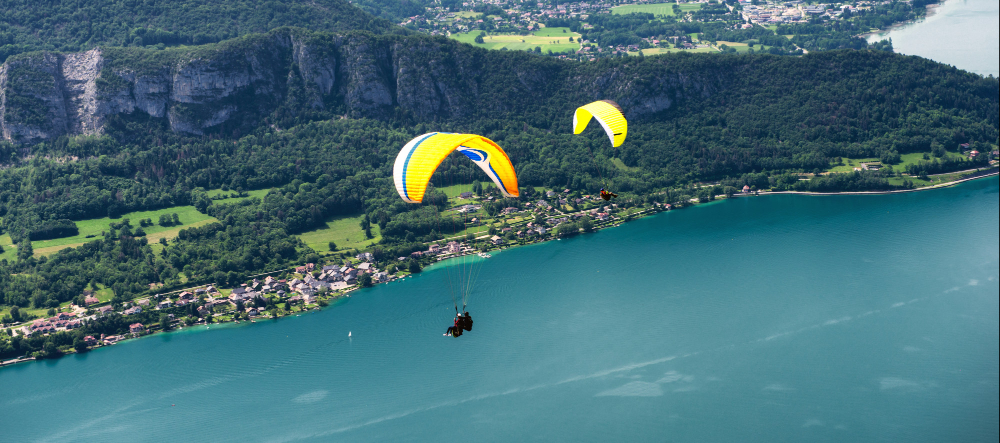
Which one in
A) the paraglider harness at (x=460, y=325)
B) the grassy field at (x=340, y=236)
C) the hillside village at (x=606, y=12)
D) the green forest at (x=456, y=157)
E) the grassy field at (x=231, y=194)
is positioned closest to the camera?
the paraglider harness at (x=460, y=325)

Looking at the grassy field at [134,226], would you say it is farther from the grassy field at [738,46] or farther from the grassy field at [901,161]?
the grassy field at [738,46]

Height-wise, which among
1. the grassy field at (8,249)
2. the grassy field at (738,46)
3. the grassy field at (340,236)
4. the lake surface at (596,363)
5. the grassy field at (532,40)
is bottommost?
the lake surface at (596,363)

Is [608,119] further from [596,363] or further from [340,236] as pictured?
[340,236]

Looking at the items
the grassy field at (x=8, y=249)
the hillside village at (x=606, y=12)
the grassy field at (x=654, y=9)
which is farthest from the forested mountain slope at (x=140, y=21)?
the grassy field at (x=654, y=9)

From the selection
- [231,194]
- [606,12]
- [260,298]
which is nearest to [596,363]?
[260,298]

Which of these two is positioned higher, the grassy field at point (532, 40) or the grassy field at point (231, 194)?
the grassy field at point (532, 40)

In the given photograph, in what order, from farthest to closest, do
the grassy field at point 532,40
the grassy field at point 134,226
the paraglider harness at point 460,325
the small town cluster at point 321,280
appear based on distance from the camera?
1. the grassy field at point 532,40
2. the grassy field at point 134,226
3. the small town cluster at point 321,280
4. the paraglider harness at point 460,325

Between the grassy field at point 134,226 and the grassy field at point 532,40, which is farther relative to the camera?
the grassy field at point 532,40

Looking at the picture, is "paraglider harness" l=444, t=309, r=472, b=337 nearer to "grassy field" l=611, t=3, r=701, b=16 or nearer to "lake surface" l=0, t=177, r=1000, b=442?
"lake surface" l=0, t=177, r=1000, b=442
